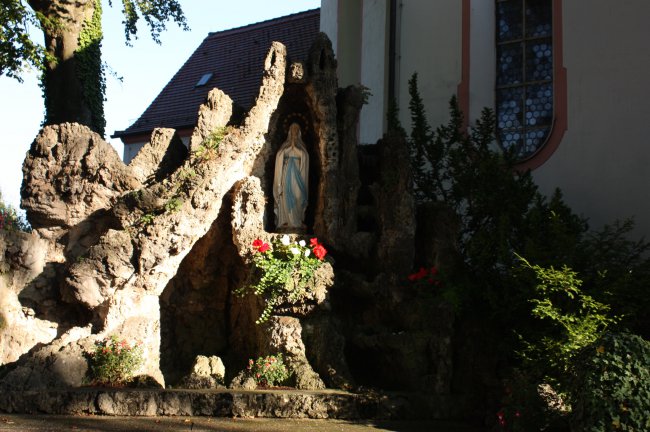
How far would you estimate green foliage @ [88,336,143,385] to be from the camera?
32.9ft

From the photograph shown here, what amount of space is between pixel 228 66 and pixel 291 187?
54.3ft

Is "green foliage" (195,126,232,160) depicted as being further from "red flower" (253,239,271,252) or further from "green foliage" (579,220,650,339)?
"green foliage" (579,220,650,339)

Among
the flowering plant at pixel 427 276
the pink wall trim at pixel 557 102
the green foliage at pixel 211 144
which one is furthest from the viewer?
the pink wall trim at pixel 557 102

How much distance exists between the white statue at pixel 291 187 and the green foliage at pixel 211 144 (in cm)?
94

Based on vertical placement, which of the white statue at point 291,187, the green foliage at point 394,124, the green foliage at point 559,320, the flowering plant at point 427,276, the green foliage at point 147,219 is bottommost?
the green foliage at point 559,320

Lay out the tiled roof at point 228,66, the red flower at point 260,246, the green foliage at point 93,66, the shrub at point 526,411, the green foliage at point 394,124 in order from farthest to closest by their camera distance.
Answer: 1. the tiled roof at point 228,66
2. the green foliage at point 93,66
3. the green foliage at point 394,124
4. the red flower at point 260,246
5. the shrub at point 526,411

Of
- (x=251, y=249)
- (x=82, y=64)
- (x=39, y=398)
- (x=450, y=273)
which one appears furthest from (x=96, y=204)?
(x=82, y=64)

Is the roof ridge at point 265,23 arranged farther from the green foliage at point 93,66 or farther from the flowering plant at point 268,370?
the flowering plant at point 268,370

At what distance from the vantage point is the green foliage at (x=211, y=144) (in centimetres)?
1120

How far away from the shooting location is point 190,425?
8766 millimetres

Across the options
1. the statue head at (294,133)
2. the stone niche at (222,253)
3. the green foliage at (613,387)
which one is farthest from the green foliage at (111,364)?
the green foliage at (613,387)

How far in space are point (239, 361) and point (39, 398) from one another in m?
3.09

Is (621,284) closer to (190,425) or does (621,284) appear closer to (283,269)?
(283,269)

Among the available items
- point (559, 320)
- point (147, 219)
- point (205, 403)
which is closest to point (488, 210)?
point (559, 320)
